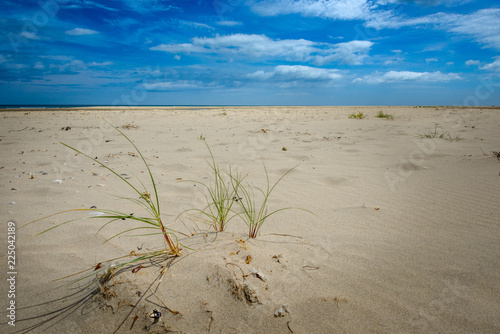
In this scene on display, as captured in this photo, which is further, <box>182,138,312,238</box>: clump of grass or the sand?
<box>182,138,312,238</box>: clump of grass

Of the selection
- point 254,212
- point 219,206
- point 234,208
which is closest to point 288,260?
point 254,212

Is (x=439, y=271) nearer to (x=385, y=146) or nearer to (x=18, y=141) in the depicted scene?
(x=385, y=146)

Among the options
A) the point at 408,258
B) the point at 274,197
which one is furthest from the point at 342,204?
the point at 408,258

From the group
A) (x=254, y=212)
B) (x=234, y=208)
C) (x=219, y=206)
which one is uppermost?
(x=254, y=212)

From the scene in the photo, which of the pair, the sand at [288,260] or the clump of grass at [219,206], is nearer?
the sand at [288,260]

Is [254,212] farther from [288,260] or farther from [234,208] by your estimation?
[234,208]

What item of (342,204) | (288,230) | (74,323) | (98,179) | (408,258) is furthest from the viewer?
(98,179)

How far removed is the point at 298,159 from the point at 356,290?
309 cm

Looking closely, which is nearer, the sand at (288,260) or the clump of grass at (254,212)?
the sand at (288,260)

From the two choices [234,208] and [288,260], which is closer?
[288,260]

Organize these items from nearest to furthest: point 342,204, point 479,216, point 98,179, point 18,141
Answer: point 479,216, point 342,204, point 98,179, point 18,141

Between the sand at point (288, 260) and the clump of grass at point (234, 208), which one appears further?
the clump of grass at point (234, 208)

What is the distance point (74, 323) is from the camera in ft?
3.48

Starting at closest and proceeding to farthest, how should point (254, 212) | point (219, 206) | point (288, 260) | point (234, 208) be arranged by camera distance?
point (288, 260), point (254, 212), point (219, 206), point (234, 208)
